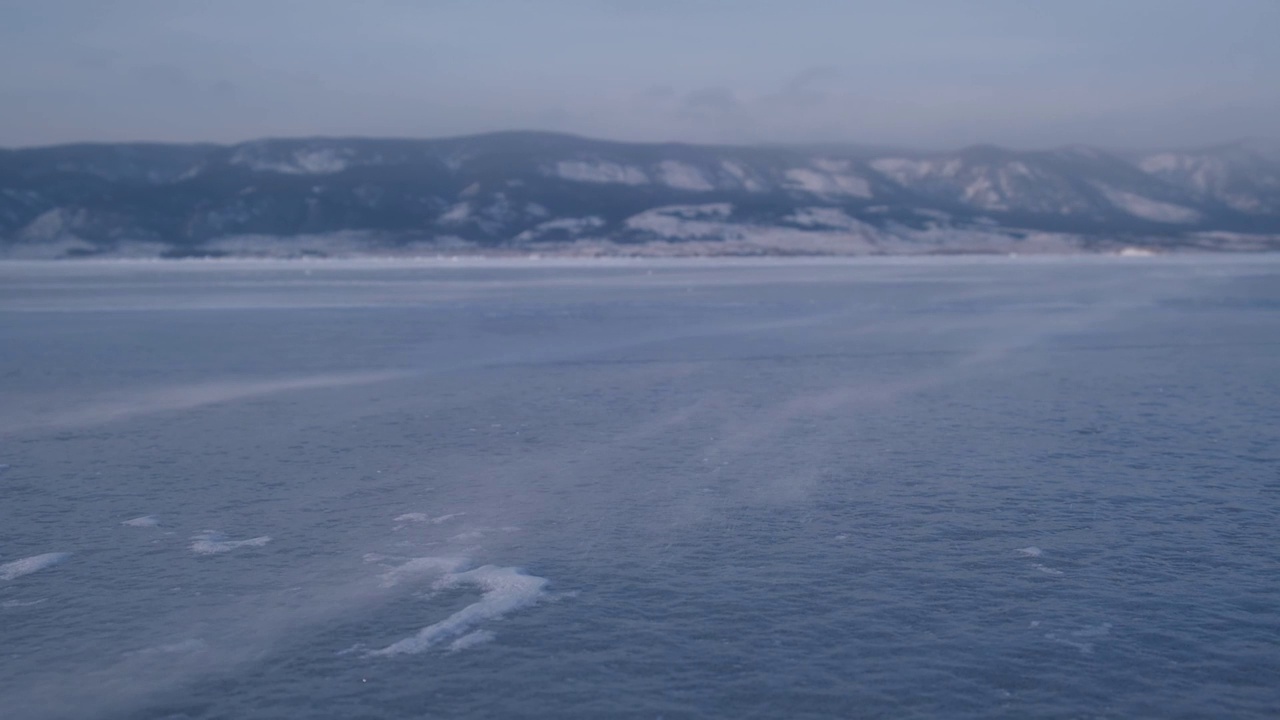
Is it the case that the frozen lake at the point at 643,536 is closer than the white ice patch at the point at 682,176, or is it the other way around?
the frozen lake at the point at 643,536

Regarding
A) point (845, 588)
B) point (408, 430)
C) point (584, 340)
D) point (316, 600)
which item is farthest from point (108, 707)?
point (584, 340)

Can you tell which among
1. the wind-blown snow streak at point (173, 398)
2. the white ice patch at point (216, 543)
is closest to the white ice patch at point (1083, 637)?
the white ice patch at point (216, 543)

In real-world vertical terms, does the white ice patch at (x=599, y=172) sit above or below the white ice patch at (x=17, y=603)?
above

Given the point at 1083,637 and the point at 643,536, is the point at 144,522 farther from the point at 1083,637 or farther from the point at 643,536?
the point at 1083,637

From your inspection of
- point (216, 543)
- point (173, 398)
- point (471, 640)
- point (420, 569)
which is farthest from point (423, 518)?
point (173, 398)

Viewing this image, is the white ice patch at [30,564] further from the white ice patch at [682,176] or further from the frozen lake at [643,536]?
the white ice patch at [682,176]

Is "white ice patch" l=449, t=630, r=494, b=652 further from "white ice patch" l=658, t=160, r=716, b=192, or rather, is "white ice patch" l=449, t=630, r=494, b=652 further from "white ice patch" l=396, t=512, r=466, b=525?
"white ice patch" l=658, t=160, r=716, b=192

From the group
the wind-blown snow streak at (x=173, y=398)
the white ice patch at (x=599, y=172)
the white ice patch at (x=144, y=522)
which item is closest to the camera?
the white ice patch at (x=144, y=522)

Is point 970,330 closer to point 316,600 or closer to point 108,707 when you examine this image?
point 316,600
